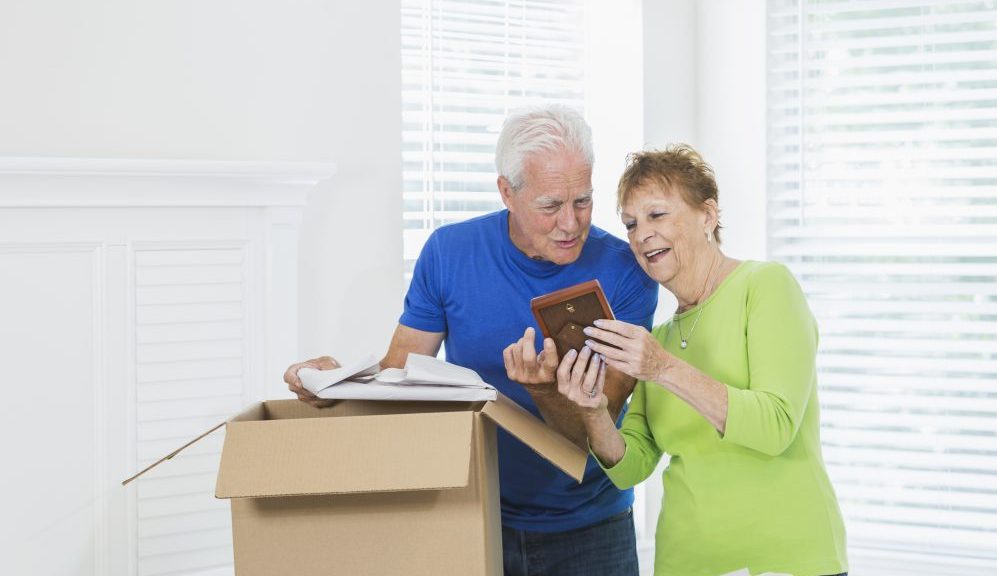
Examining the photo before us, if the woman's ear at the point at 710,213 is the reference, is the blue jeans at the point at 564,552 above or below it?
below

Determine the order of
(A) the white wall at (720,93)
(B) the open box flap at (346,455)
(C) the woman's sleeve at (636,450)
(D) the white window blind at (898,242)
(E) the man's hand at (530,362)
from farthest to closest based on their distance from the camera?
(A) the white wall at (720,93) < (D) the white window blind at (898,242) < (C) the woman's sleeve at (636,450) < (E) the man's hand at (530,362) < (B) the open box flap at (346,455)

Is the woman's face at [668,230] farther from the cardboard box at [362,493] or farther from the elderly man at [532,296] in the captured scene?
the cardboard box at [362,493]

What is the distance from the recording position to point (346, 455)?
113 centimetres

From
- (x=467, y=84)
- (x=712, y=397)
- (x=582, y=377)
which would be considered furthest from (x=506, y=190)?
(x=467, y=84)

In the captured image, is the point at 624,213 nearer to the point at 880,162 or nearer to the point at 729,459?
the point at 729,459

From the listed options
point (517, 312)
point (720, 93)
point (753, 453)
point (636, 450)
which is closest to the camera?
point (753, 453)

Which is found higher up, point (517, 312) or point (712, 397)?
point (517, 312)

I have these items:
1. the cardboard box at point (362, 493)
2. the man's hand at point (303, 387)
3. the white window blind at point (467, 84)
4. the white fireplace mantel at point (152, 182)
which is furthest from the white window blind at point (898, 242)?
the cardboard box at point (362, 493)

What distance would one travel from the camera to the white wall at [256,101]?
1.81 metres

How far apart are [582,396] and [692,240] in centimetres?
32

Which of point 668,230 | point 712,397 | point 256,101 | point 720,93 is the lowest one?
point 712,397

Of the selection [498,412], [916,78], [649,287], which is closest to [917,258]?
[916,78]

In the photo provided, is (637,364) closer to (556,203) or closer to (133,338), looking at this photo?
(556,203)

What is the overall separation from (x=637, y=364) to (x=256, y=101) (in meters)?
1.13
